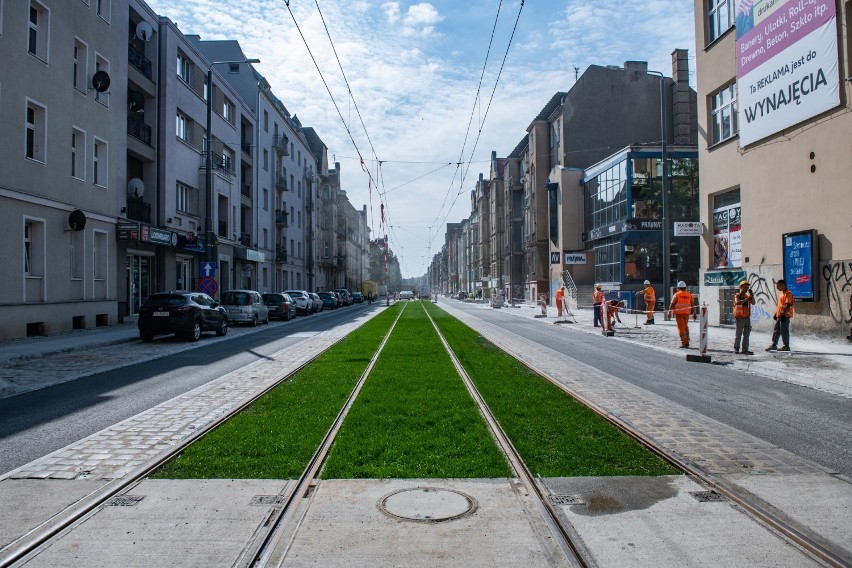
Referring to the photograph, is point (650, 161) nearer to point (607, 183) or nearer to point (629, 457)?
point (607, 183)

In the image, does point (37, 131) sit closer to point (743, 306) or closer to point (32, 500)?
point (32, 500)

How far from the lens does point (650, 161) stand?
3578cm

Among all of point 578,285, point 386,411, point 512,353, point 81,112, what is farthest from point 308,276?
point 386,411

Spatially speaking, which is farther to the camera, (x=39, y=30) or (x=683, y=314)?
(x=39, y=30)

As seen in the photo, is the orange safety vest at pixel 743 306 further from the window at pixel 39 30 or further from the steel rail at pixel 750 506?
the window at pixel 39 30

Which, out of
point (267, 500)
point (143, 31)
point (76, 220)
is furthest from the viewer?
point (143, 31)

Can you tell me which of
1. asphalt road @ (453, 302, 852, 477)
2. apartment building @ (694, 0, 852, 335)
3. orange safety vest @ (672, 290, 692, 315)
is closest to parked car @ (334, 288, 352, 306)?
apartment building @ (694, 0, 852, 335)

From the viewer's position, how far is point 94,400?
29.2 ft

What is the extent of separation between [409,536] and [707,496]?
2.32 metres

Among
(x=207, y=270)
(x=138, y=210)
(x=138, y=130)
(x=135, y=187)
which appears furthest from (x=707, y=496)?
(x=138, y=130)

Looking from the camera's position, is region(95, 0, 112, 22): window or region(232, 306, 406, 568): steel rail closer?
region(232, 306, 406, 568): steel rail

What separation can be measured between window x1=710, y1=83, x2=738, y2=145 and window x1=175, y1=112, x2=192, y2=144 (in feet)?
78.0

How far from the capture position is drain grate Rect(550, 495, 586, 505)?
4.48m

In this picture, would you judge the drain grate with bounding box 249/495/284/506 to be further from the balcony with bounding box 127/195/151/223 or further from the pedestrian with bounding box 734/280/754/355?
the balcony with bounding box 127/195/151/223
